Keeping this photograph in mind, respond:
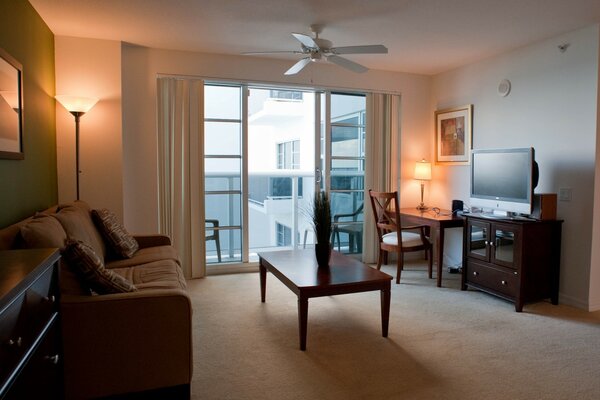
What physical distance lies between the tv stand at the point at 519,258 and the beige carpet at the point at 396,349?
142 millimetres

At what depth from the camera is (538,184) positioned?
3998mm

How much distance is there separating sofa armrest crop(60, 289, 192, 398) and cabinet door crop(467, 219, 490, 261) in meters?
2.94

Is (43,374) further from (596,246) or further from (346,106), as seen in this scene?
(346,106)

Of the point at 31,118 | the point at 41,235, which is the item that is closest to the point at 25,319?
the point at 41,235

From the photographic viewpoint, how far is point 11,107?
8.59 feet

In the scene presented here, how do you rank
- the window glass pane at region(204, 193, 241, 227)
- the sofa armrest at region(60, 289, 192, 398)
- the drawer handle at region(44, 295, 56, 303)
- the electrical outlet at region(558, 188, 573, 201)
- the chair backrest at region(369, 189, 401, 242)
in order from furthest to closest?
the window glass pane at region(204, 193, 241, 227), the chair backrest at region(369, 189, 401, 242), the electrical outlet at region(558, 188, 573, 201), the sofa armrest at region(60, 289, 192, 398), the drawer handle at region(44, 295, 56, 303)

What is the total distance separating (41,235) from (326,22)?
8.85 feet

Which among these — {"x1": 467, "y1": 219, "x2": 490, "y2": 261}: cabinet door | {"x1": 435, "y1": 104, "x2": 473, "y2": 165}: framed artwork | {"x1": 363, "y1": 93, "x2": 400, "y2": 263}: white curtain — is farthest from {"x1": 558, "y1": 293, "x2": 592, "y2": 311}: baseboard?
{"x1": 363, "y1": 93, "x2": 400, "y2": 263}: white curtain

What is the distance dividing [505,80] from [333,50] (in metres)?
2.09

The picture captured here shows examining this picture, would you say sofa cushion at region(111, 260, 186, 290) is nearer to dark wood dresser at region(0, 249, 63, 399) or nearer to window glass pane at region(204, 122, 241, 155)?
dark wood dresser at region(0, 249, 63, 399)

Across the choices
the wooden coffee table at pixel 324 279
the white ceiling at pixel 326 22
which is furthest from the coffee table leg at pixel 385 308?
the white ceiling at pixel 326 22

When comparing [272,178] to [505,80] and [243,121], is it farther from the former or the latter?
[505,80]

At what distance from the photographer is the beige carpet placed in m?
2.33

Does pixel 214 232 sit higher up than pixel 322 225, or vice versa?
pixel 322 225
